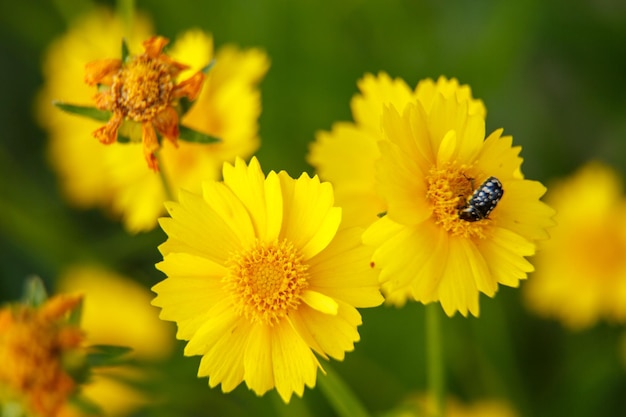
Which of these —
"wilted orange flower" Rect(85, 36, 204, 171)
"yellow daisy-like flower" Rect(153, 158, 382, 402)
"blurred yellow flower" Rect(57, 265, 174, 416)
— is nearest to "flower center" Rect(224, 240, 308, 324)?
"yellow daisy-like flower" Rect(153, 158, 382, 402)

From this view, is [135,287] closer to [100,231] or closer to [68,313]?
[100,231]

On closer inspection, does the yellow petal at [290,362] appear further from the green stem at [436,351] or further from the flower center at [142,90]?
the flower center at [142,90]

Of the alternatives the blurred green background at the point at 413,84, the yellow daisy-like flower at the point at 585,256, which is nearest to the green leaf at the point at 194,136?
the blurred green background at the point at 413,84

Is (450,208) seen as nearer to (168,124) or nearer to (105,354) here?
(168,124)

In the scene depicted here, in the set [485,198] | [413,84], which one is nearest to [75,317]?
[485,198]

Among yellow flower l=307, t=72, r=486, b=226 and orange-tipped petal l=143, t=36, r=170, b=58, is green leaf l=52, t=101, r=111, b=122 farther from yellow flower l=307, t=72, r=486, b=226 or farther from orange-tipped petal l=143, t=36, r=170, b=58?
yellow flower l=307, t=72, r=486, b=226

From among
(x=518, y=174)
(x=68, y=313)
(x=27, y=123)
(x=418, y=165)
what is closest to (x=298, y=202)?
(x=418, y=165)
